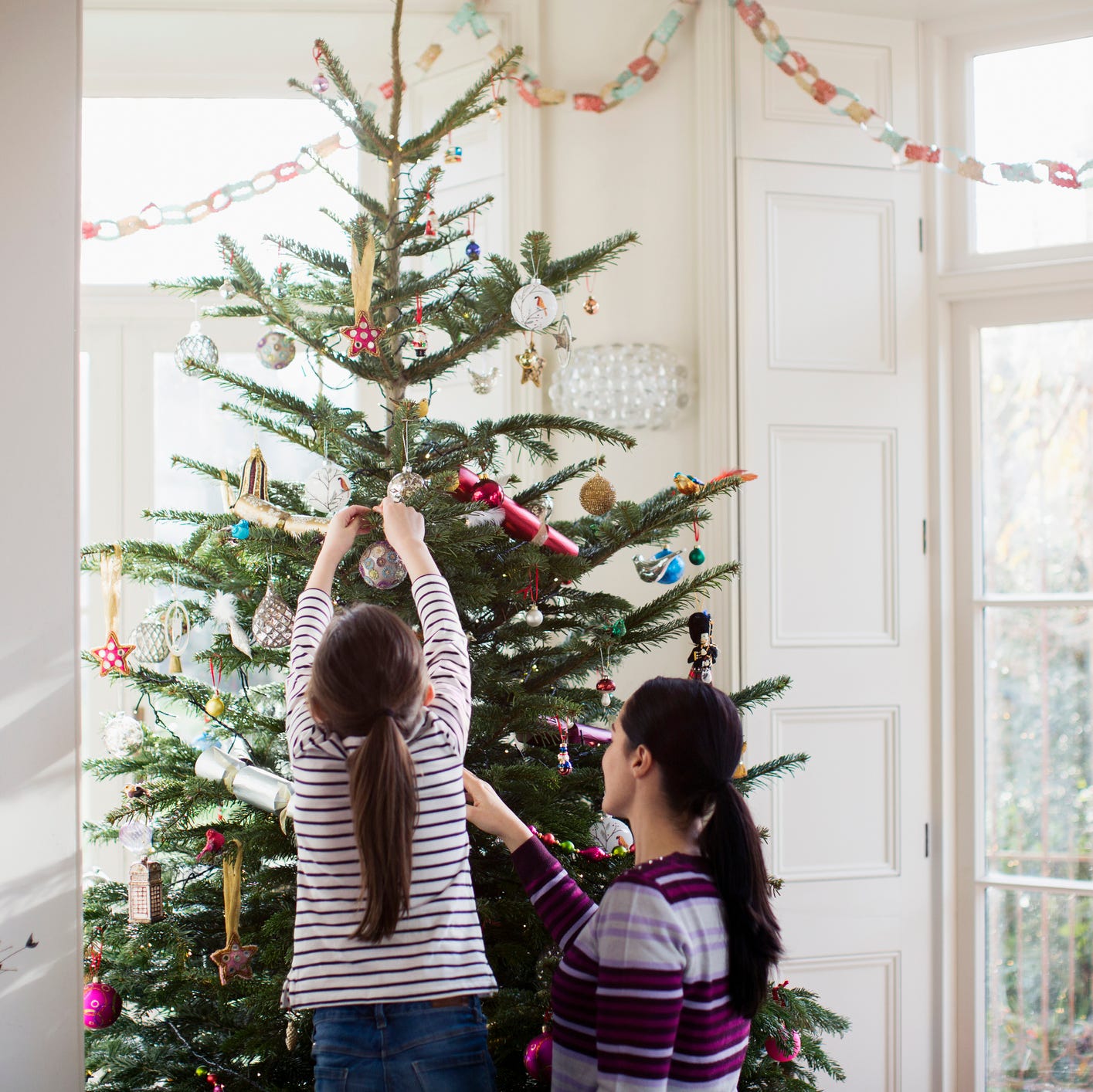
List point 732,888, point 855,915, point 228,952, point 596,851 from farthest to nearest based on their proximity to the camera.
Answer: point 855,915
point 596,851
point 228,952
point 732,888

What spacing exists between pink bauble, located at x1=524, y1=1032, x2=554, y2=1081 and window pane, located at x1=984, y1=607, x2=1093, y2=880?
1.88m

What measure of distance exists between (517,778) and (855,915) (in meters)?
1.56

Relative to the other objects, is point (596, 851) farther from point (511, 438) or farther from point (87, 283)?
point (87, 283)

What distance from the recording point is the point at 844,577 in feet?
9.19

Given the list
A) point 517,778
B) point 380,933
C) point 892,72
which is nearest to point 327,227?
point 892,72

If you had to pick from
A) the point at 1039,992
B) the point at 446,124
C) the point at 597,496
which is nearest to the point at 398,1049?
the point at 597,496

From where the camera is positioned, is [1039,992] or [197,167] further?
[197,167]

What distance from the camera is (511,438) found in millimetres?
1711

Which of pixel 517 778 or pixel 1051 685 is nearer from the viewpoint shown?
pixel 517 778

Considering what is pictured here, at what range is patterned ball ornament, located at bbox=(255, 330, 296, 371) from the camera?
160 centimetres

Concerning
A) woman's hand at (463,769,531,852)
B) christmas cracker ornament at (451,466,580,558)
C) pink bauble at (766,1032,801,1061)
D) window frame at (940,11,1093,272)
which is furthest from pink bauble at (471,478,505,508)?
window frame at (940,11,1093,272)

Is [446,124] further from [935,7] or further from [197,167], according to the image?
[935,7]

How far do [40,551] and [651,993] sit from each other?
97cm

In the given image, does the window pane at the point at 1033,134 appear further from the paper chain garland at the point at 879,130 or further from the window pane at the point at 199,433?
the window pane at the point at 199,433
